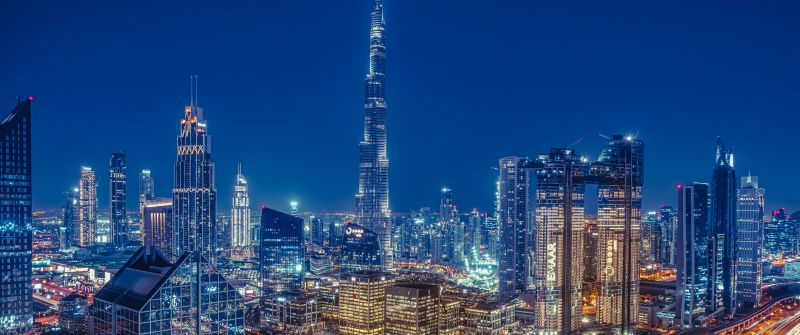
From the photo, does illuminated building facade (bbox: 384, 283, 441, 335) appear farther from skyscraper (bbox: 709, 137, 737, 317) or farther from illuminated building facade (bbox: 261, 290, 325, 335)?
skyscraper (bbox: 709, 137, 737, 317)

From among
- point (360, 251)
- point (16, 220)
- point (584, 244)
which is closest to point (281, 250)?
point (360, 251)

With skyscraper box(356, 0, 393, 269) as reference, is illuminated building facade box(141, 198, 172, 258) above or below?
below

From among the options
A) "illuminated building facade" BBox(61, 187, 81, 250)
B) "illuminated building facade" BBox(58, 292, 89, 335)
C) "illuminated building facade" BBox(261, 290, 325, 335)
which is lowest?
"illuminated building facade" BBox(261, 290, 325, 335)

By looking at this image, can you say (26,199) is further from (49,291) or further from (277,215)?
(277,215)

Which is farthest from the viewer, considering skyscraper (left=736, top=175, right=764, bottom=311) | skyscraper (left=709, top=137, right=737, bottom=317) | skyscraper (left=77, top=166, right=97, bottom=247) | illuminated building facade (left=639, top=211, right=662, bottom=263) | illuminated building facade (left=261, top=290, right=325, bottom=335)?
skyscraper (left=77, top=166, right=97, bottom=247)

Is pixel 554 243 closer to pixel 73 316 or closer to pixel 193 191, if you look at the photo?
pixel 73 316

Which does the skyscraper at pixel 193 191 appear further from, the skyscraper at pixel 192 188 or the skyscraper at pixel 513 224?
the skyscraper at pixel 513 224

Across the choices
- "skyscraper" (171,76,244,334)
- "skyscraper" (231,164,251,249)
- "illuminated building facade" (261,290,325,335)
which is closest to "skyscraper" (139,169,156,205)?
"skyscraper" (231,164,251,249)

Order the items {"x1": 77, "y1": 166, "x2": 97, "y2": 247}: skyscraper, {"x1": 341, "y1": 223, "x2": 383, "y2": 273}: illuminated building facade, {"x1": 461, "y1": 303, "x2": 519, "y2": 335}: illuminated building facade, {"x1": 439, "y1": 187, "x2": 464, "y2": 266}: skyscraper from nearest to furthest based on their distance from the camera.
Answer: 1. {"x1": 461, "y1": 303, "x2": 519, "y2": 335}: illuminated building facade
2. {"x1": 341, "y1": 223, "x2": 383, "y2": 273}: illuminated building facade
3. {"x1": 77, "y1": 166, "x2": 97, "y2": 247}: skyscraper
4. {"x1": 439, "y1": 187, "x2": 464, "y2": 266}: skyscraper
